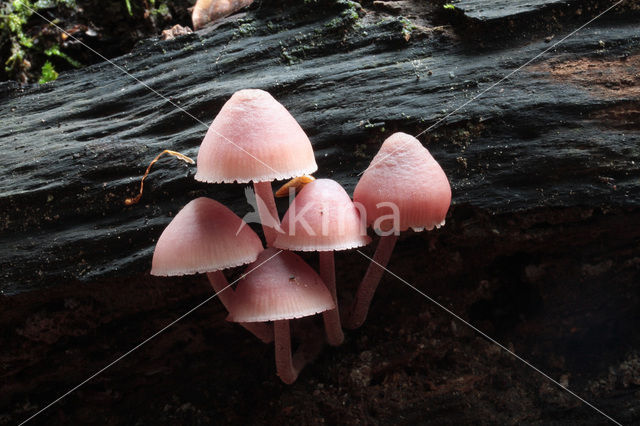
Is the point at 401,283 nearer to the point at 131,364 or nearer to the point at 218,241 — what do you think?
the point at 218,241

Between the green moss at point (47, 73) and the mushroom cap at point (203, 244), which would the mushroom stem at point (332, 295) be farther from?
the green moss at point (47, 73)

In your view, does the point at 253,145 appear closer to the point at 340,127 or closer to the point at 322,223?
the point at 322,223

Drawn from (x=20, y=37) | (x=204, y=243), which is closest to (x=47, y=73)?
(x=20, y=37)

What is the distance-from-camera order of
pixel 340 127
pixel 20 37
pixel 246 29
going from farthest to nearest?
pixel 20 37 → pixel 246 29 → pixel 340 127

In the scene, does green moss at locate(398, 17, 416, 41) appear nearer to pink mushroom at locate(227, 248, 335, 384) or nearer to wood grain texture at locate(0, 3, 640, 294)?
wood grain texture at locate(0, 3, 640, 294)

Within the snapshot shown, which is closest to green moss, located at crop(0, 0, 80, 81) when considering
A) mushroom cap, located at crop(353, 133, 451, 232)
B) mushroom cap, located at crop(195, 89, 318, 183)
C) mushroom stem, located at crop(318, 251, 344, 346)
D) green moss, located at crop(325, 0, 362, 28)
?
green moss, located at crop(325, 0, 362, 28)

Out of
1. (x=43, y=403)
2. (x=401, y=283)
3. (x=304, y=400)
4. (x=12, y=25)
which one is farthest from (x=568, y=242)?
(x=12, y=25)

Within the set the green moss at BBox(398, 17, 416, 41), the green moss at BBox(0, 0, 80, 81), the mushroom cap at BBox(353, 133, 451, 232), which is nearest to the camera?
the mushroom cap at BBox(353, 133, 451, 232)
